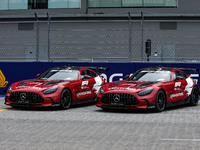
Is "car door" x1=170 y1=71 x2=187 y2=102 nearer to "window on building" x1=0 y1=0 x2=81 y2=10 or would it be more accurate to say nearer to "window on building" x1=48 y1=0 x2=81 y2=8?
"window on building" x1=48 y1=0 x2=81 y2=8

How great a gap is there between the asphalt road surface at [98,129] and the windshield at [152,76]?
3.25 ft

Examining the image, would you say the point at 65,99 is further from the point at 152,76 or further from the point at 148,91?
the point at 152,76

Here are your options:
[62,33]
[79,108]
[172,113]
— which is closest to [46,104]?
[79,108]

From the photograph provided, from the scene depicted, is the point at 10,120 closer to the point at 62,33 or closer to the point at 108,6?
the point at 62,33

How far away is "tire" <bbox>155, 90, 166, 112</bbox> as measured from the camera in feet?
42.5

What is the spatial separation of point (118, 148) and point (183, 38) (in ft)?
43.1

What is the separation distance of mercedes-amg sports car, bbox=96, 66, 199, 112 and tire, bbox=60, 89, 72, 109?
96 cm

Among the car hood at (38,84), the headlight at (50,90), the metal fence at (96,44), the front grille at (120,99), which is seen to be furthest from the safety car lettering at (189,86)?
the metal fence at (96,44)

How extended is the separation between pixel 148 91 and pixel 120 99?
2.55ft

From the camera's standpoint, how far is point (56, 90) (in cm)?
1341

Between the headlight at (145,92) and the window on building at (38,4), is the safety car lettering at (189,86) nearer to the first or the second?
the headlight at (145,92)

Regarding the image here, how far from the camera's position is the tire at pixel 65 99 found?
13589 mm

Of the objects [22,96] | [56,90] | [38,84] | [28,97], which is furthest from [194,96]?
[22,96]

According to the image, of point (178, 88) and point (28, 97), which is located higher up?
point (178, 88)
